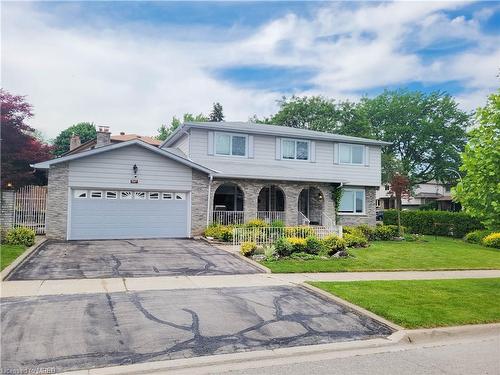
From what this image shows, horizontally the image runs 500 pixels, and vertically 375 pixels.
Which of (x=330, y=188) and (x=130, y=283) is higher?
(x=330, y=188)

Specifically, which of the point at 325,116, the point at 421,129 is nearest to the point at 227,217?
the point at 325,116

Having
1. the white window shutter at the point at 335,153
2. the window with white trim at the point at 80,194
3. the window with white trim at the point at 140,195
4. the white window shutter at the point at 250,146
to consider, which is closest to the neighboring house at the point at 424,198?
the white window shutter at the point at 335,153

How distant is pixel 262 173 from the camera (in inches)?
917

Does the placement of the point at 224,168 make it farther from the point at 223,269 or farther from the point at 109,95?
the point at 223,269

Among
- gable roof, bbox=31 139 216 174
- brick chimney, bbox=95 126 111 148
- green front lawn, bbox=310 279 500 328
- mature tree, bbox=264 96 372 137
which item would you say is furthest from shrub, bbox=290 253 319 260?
mature tree, bbox=264 96 372 137

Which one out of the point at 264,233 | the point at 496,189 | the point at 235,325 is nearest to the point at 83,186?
the point at 264,233

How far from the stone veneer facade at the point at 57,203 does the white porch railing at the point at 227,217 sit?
7.60m

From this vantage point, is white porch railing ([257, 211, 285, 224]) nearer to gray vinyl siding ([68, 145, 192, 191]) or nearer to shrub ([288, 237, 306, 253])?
A: gray vinyl siding ([68, 145, 192, 191])

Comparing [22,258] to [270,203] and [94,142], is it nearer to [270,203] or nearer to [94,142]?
[270,203]

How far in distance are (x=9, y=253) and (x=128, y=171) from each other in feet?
23.9

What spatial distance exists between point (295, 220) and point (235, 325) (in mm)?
17247

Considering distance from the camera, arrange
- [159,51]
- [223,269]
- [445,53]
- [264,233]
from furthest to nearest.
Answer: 1. [264,233]
2. [445,53]
3. [159,51]
4. [223,269]

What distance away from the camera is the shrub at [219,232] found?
19.3 meters

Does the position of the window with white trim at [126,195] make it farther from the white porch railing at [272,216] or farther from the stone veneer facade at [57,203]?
the white porch railing at [272,216]
